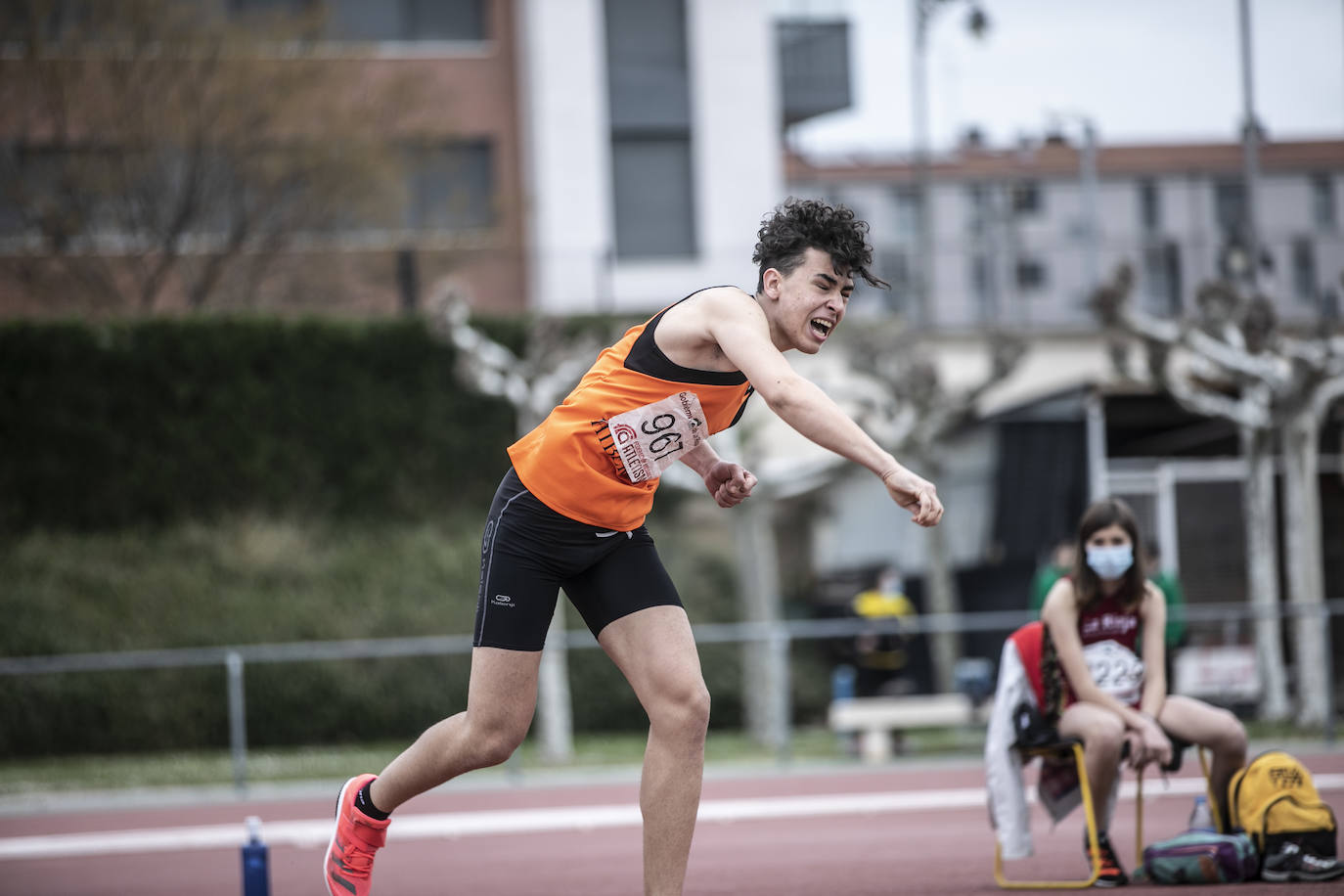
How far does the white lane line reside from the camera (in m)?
9.34

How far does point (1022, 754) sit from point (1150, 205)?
17.7 m

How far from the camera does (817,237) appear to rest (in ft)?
14.4

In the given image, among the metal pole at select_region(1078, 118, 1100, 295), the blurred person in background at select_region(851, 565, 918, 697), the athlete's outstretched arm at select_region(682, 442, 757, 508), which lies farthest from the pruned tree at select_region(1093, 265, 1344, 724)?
the athlete's outstretched arm at select_region(682, 442, 757, 508)

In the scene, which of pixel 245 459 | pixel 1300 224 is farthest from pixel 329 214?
pixel 1300 224

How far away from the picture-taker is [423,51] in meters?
24.2

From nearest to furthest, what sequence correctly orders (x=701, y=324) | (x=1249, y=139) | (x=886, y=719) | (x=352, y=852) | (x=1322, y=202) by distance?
(x=701, y=324) < (x=352, y=852) < (x=886, y=719) < (x=1249, y=139) < (x=1322, y=202)

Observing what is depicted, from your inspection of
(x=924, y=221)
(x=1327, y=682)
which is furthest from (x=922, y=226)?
(x=1327, y=682)

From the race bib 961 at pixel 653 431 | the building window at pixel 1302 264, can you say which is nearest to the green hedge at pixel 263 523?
the building window at pixel 1302 264

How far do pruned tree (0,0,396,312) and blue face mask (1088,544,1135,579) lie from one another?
54.1ft

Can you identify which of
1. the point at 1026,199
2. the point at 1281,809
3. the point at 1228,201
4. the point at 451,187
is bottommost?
the point at 1281,809

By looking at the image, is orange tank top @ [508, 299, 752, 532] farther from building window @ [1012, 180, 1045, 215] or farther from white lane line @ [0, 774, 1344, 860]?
building window @ [1012, 180, 1045, 215]

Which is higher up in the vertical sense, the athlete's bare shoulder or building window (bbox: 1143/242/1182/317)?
building window (bbox: 1143/242/1182/317)

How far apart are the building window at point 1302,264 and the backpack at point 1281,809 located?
51.0ft

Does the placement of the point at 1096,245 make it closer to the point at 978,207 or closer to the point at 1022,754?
the point at 978,207
